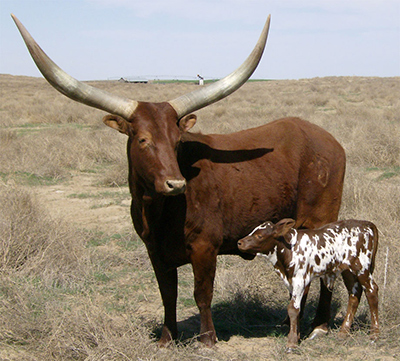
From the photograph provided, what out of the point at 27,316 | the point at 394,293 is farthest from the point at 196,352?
the point at 394,293

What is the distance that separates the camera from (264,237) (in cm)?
401

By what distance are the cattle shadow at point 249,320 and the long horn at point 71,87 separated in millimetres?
2149

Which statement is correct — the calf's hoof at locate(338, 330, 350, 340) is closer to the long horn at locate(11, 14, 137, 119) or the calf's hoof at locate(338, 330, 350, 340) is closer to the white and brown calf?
the white and brown calf

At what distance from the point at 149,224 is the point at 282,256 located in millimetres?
1111

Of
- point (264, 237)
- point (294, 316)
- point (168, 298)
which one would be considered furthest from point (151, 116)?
point (294, 316)

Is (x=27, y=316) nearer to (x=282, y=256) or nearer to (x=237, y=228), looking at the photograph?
(x=237, y=228)

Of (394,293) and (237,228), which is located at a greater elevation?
(237,228)

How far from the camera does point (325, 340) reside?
4320mm

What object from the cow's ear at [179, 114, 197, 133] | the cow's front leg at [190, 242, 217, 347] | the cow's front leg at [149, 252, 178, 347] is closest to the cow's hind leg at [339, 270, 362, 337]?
A: the cow's front leg at [190, 242, 217, 347]

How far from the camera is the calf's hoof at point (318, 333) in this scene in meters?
4.38

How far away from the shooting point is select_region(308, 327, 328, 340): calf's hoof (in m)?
4.38

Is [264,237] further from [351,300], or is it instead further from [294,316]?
[351,300]

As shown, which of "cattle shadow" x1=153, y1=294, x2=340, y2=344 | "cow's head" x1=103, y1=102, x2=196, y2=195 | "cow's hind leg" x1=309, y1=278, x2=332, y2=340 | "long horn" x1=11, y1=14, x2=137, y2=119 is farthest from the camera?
"cattle shadow" x1=153, y1=294, x2=340, y2=344

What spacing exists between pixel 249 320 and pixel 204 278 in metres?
1.22
